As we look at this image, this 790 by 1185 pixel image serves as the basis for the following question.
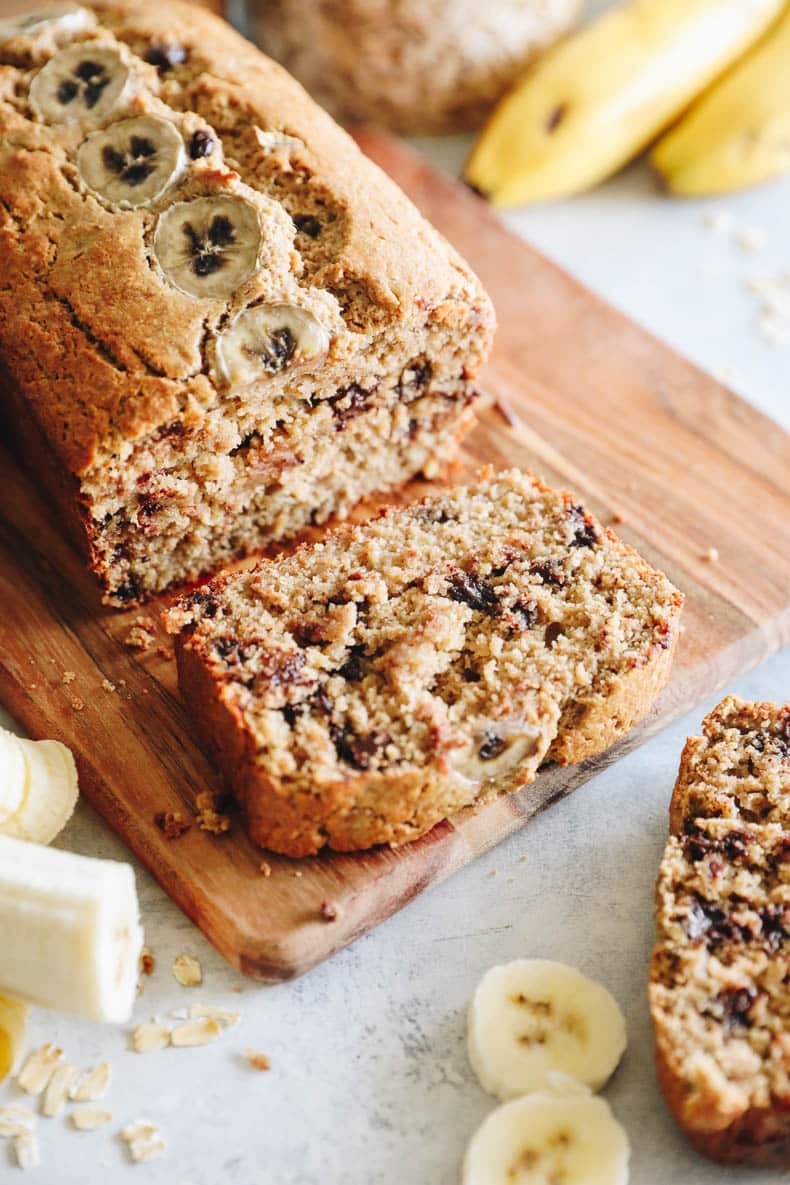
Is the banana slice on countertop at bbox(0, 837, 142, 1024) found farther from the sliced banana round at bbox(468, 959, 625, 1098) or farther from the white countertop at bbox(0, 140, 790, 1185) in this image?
the sliced banana round at bbox(468, 959, 625, 1098)

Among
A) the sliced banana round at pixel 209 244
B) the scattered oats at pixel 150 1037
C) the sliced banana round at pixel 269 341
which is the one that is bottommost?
the scattered oats at pixel 150 1037

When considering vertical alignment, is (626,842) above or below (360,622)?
below

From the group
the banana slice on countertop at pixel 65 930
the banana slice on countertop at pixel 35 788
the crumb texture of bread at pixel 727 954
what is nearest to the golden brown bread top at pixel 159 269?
the banana slice on countertop at pixel 35 788

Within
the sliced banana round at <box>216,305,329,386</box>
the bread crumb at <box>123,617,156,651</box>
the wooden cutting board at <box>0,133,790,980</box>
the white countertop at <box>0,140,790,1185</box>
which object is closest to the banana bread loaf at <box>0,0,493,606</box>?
the sliced banana round at <box>216,305,329,386</box>

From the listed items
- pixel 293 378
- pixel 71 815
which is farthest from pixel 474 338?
pixel 71 815

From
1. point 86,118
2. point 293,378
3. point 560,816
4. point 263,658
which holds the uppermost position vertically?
point 86,118

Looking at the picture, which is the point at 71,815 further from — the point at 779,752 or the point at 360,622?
the point at 779,752

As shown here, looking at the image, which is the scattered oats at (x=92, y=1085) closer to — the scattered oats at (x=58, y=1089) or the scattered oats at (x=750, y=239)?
the scattered oats at (x=58, y=1089)

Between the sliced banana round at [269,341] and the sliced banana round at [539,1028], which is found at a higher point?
the sliced banana round at [269,341]
